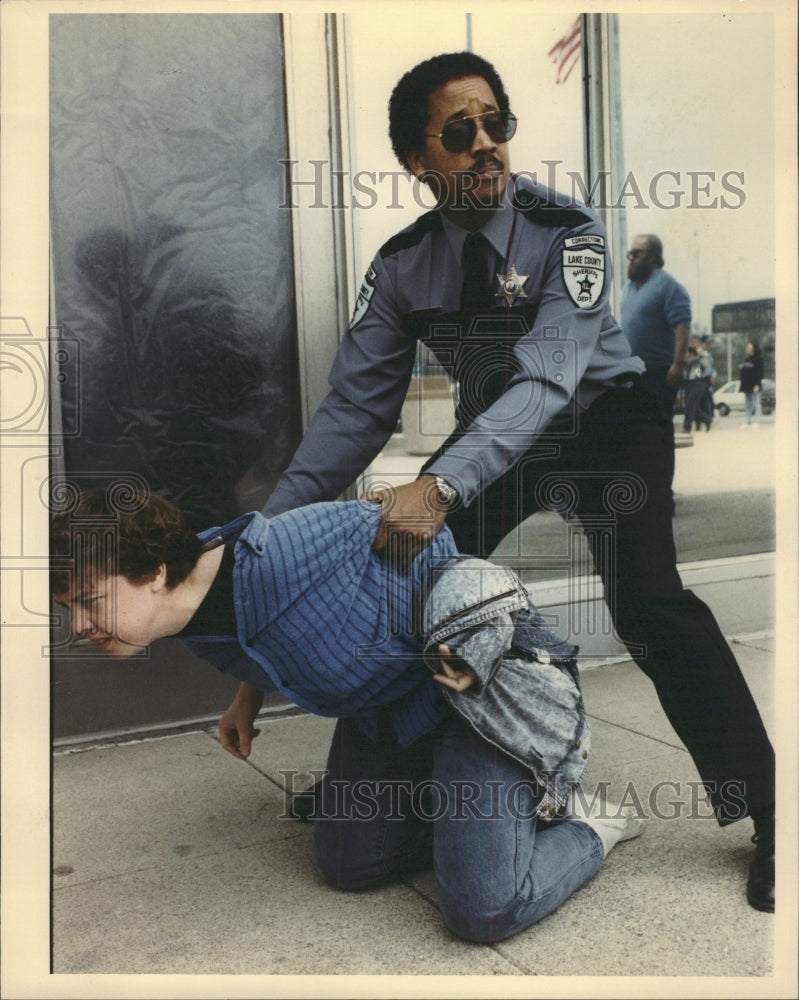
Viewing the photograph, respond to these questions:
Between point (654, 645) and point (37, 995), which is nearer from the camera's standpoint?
point (37, 995)

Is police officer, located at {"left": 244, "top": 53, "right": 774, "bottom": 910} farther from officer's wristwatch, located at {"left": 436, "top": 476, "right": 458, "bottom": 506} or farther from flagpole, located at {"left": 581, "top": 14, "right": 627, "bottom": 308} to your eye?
flagpole, located at {"left": 581, "top": 14, "right": 627, "bottom": 308}

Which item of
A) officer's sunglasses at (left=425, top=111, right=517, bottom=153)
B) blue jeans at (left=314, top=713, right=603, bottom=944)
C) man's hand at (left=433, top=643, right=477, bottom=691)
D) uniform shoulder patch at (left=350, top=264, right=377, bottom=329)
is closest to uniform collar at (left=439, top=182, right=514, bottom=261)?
officer's sunglasses at (left=425, top=111, right=517, bottom=153)

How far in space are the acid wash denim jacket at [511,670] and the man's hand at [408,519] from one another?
8 centimetres

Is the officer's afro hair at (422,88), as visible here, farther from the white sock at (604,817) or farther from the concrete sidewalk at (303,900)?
the concrete sidewalk at (303,900)

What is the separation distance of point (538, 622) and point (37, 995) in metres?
1.18

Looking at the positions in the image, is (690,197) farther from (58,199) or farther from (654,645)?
A: (58,199)

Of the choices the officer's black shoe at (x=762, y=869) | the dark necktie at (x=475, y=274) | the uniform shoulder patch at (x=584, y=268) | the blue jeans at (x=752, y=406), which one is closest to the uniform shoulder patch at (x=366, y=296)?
the dark necktie at (x=475, y=274)

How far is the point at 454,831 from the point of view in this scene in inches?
77.4

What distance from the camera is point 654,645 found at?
219cm

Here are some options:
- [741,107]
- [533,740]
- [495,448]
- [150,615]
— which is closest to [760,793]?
[533,740]

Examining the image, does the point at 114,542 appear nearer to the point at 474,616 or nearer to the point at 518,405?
the point at 474,616

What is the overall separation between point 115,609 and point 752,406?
2421mm

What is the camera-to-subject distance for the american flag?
3.09m

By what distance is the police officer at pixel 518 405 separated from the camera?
214cm
